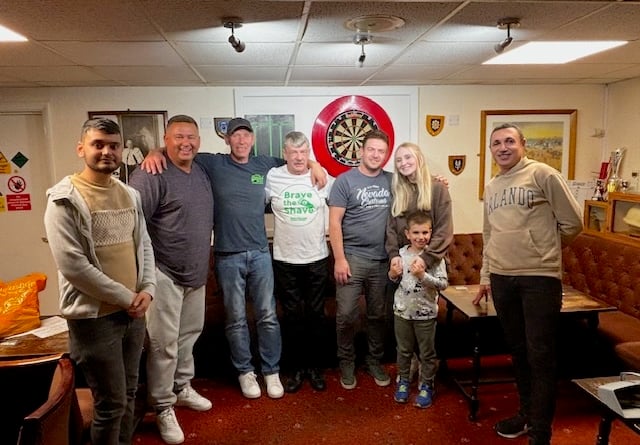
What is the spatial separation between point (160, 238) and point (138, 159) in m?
1.77

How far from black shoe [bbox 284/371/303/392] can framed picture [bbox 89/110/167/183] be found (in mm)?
2137

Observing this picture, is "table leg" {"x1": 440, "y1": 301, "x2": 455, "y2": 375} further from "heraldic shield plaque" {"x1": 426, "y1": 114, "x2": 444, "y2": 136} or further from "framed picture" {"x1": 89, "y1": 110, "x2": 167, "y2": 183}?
"framed picture" {"x1": 89, "y1": 110, "x2": 167, "y2": 183}

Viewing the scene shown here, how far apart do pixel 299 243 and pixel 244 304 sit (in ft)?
1.63

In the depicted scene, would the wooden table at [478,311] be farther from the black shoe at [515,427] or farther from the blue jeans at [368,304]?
the blue jeans at [368,304]

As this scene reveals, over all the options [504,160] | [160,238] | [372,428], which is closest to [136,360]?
[160,238]

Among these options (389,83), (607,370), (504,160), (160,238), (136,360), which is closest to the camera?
(136,360)

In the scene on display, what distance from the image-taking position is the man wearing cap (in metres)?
2.80

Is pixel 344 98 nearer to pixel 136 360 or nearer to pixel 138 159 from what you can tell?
pixel 138 159

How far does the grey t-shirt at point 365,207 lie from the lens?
2914 millimetres

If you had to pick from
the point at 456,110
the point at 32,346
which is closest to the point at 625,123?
the point at 456,110

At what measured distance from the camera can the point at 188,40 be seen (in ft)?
8.01

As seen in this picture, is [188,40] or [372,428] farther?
[372,428]

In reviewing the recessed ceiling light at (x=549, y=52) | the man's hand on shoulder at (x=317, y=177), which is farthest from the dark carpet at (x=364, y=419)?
the recessed ceiling light at (x=549, y=52)

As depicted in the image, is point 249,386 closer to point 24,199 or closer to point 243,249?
point 243,249
